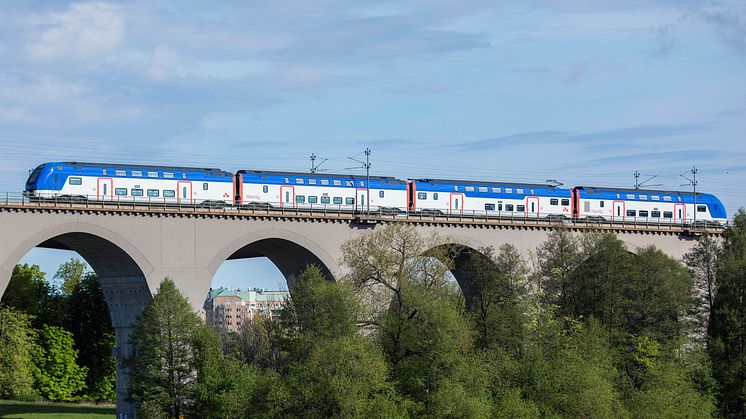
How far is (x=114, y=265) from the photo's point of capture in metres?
78.1

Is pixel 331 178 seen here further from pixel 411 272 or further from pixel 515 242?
pixel 411 272

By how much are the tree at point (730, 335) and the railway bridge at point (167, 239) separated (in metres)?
17.8

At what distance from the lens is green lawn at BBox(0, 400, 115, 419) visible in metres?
92.3

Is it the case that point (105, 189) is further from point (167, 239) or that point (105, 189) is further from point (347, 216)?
point (347, 216)

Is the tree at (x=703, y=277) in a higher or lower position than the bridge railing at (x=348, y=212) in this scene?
lower

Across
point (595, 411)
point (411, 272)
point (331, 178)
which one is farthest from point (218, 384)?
point (331, 178)

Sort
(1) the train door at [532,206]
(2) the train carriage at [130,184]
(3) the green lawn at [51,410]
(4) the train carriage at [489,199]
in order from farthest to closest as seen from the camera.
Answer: (1) the train door at [532,206]
(4) the train carriage at [489,199]
(3) the green lawn at [51,410]
(2) the train carriage at [130,184]

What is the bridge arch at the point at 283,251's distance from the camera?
7981 cm

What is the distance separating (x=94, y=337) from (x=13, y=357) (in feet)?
65.2

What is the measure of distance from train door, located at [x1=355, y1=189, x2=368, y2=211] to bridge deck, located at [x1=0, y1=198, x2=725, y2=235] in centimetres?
248

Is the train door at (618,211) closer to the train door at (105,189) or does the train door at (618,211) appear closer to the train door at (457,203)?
the train door at (457,203)

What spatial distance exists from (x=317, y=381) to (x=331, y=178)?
30816 mm

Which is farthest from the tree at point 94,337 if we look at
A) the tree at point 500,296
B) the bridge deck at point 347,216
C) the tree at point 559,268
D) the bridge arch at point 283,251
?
the tree at point 559,268

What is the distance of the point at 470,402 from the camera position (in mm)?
60688
